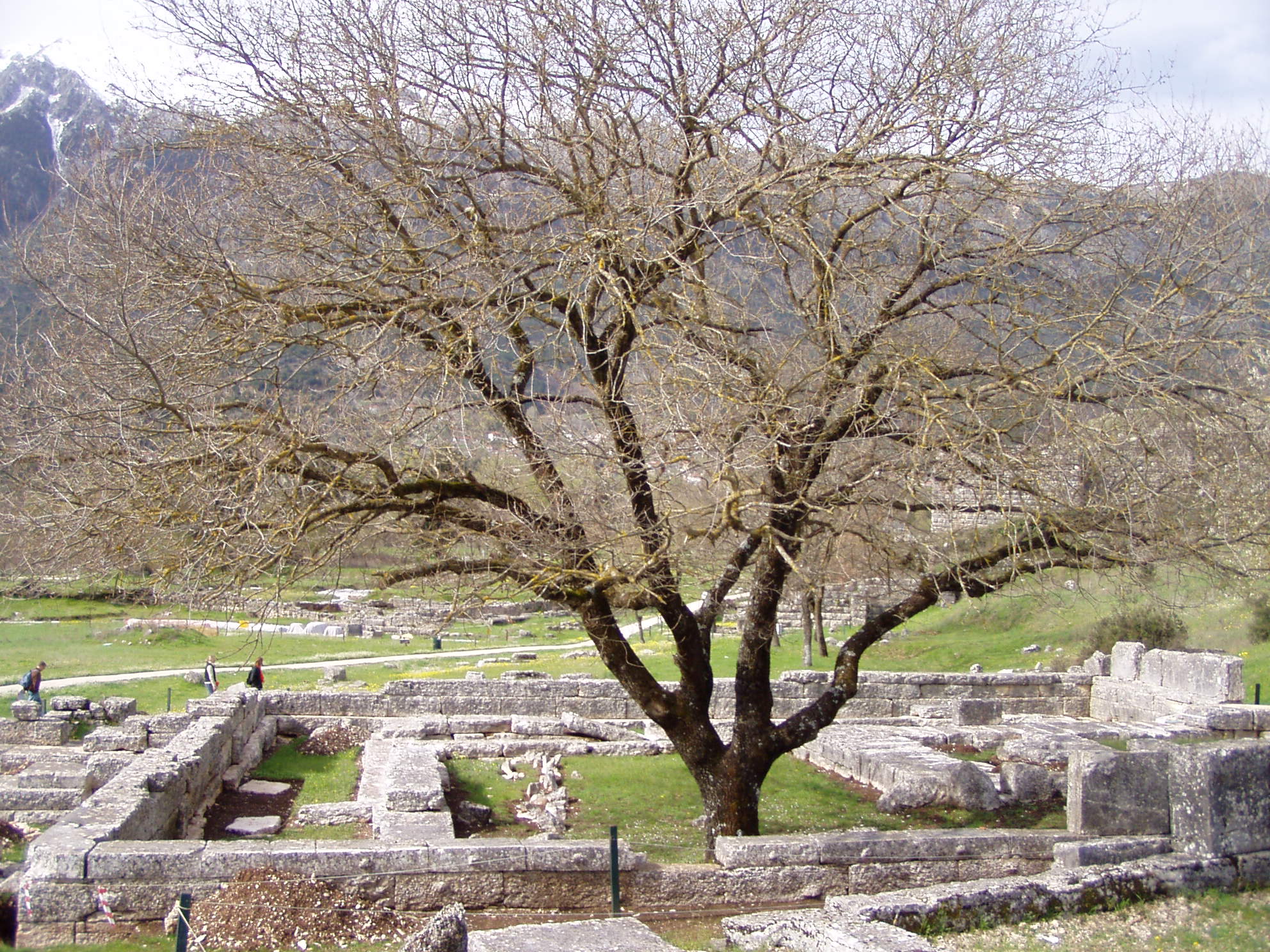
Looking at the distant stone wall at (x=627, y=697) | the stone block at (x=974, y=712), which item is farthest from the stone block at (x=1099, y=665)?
the stone block at (x=974, y=712)

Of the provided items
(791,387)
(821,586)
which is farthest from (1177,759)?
(791,387)

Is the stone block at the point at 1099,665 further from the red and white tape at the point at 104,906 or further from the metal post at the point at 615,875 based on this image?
the red and white tape at the point at 104,906

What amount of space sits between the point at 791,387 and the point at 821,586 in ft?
7.73

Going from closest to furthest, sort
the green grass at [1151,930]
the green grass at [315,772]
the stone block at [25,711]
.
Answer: the green grass at [1151,930] < the green grass at [315,772] < the stone block at [25,711]

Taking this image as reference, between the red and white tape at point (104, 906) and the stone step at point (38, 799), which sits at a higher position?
the red and white tape at point (104, 906)

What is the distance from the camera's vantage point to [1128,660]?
1941cm

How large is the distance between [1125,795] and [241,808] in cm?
933

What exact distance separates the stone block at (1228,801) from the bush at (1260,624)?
1774cm

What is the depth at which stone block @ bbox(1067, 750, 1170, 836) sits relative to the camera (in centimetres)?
825

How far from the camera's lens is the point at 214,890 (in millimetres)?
7062

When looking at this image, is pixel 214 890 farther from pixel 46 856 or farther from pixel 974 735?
pixel 974 735

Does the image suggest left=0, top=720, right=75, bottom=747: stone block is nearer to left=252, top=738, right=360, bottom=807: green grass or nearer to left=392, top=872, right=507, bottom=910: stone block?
left=252, top=738, right=360, bottom=807: green grass

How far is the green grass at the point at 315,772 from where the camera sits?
1228cm

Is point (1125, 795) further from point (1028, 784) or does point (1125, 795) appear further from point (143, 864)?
point (143, 864)
